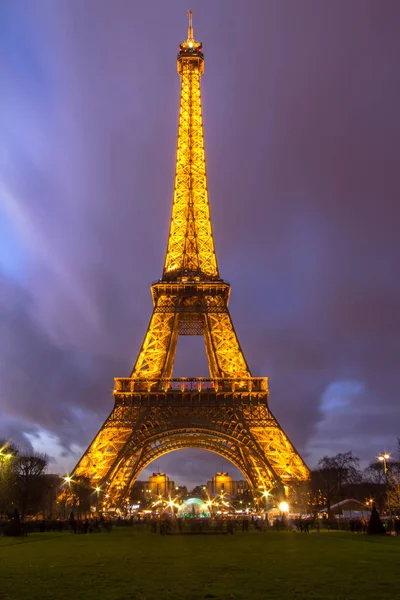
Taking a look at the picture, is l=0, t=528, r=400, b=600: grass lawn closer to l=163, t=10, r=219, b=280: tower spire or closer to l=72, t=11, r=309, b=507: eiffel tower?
l=72, t=11, r=309, b=507: eiffel tower

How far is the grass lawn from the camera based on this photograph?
13.0 meters

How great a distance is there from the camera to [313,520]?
51719mm

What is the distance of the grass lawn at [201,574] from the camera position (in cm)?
1305

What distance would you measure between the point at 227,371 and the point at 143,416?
11.2 metres

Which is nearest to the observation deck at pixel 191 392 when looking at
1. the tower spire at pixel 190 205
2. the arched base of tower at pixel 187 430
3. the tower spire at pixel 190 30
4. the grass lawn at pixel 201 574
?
the arched base of tower at pixel 187 430

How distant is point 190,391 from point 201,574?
46.5 metres

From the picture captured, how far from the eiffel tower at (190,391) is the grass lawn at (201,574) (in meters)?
32.9

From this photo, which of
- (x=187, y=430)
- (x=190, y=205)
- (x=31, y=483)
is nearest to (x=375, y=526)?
(x=187, y=430)

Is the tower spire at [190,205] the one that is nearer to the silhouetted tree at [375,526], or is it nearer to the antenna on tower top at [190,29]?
the antenna on tower top at [190,29]

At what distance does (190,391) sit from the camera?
63.2 metres

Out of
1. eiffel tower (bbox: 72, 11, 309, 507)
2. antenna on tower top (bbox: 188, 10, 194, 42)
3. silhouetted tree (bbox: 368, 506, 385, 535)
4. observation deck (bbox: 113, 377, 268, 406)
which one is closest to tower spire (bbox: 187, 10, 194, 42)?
antenna on tower top (bbox: 188, 10, 194, 42)

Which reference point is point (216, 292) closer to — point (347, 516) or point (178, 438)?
point (178, 438)

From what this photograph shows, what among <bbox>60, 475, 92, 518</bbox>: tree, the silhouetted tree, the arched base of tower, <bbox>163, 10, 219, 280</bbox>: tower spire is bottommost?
the silhouetted tree

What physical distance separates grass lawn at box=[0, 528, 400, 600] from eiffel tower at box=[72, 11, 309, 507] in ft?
108
